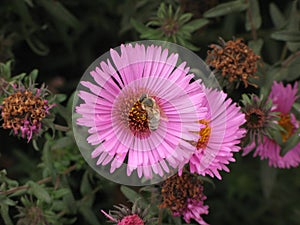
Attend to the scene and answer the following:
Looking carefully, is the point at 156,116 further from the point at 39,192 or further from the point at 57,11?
the point at 57,11

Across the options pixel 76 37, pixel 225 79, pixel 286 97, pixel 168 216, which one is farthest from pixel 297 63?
pixel 76 37

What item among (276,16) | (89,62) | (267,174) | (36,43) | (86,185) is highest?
(36,43)

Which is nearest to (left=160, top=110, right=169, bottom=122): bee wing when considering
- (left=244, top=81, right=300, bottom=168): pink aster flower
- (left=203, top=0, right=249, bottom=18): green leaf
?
(left=244, top=81, right=300, bottom=168): pink aster flower

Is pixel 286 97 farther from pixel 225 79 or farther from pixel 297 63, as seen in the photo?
pixel 225 79

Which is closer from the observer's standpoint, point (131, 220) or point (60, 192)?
point (131, 220)

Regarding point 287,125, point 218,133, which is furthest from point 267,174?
point 218,133

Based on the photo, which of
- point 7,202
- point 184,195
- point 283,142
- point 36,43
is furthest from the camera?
point 36,43
